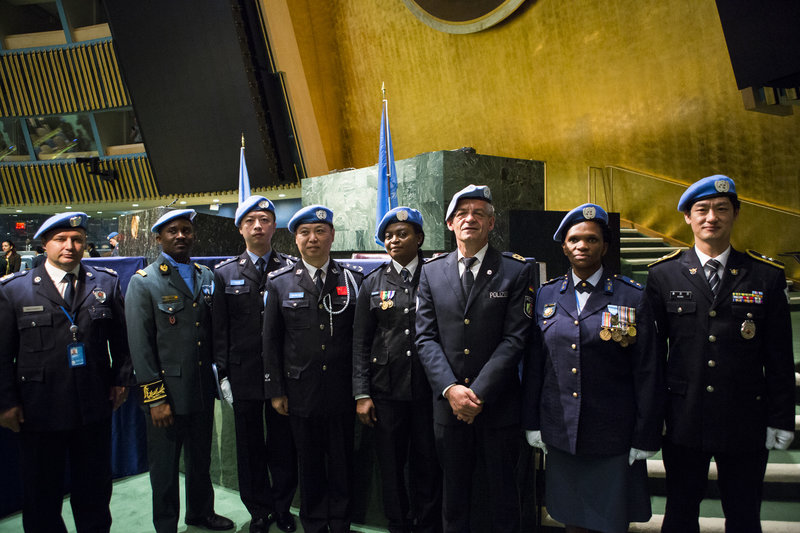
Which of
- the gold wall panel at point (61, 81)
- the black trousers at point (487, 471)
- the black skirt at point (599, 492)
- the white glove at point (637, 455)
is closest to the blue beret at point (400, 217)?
the black trousers at point (487, 471)

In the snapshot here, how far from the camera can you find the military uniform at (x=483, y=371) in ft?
6.62

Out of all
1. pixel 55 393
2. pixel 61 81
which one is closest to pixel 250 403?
pixel 55 393

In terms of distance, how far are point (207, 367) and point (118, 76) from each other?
487 inches

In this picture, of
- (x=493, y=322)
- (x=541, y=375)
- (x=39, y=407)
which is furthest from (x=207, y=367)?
(x=541, y=375)

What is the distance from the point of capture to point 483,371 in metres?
1.99

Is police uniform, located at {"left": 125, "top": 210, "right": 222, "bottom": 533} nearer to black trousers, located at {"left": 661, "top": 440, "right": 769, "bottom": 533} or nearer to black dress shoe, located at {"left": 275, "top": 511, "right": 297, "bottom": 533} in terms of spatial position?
black dress shoe, located at {"left": 275, "top": 511, "right": 297, "bottom": 533}

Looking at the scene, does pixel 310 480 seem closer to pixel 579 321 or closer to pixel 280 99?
pixel 579 321

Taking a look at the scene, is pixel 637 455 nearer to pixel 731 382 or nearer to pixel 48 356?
pixel 731 382

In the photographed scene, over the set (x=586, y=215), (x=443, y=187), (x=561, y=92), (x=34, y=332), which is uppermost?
(x=561, y=92)

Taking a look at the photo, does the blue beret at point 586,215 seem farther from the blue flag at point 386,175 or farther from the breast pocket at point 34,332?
the blue flag at point 386,175

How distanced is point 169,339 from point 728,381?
248cm

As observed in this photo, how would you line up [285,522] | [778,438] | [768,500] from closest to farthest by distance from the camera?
[778,438] < [285,522] < [768,500]

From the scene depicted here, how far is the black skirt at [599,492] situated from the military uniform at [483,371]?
7.1 inches

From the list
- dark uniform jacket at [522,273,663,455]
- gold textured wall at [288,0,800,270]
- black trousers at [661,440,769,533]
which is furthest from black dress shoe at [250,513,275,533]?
gold textured wall at [288,0,800,270]
